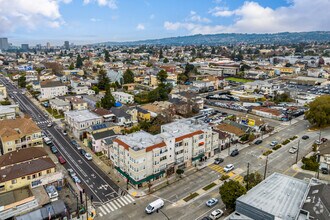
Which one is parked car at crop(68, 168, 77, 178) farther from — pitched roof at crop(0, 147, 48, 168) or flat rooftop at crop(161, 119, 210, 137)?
flat rooftop at crop(161, 119, 210, 137)

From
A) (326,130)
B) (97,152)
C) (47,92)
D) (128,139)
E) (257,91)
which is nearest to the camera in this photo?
(128,139)

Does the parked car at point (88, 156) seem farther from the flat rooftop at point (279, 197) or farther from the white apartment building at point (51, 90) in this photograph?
the white apartment building at point (51, 90)

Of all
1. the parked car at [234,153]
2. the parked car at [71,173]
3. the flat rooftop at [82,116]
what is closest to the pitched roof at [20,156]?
the parked car at [71,173]

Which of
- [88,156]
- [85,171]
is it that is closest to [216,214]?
[85,171]

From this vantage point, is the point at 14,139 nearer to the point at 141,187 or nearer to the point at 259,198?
the point at 141,187

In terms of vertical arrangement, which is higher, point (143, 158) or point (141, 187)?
point (143, 158)

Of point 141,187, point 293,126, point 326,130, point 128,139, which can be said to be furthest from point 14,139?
point 326,130
